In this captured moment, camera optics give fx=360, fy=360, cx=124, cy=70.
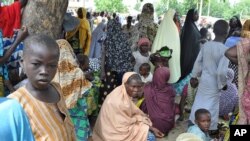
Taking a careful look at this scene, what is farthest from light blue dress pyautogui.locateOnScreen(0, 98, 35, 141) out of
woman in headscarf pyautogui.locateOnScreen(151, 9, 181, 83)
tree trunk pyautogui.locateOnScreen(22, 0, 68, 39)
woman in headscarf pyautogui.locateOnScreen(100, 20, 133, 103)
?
woman in headscarf pyautogui.locateOnScreen(151, 9, 181, 83)

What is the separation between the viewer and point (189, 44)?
7.05m

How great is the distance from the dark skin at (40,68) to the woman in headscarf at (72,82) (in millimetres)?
1182

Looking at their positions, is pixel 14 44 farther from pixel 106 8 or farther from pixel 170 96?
pixel 106 8

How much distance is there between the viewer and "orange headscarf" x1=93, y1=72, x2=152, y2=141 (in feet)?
12.8

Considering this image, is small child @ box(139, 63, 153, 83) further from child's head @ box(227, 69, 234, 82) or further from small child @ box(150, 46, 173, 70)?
child's head @ box(227, 69, 234, 82)

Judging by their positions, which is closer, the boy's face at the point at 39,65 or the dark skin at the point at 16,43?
the boy's face at the point at 39,65

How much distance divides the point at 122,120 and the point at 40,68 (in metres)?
2.11

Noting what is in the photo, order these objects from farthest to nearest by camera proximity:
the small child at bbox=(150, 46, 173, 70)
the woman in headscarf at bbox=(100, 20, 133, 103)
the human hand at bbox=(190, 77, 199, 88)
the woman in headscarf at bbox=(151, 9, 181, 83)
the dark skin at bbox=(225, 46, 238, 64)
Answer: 1. the woman in headscarf at bbox=(151, 9, 181, 83)
2. the small child at bbox=(150, 46, 173, 70)
3. the woman in headscarf at bbox=(100, 20, 133, 103)
4. the human hand at bbox=(190, 77, 199, 88)
5. the dark skin at bbox=(225, 46, 238, 64)

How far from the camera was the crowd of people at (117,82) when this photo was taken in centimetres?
192

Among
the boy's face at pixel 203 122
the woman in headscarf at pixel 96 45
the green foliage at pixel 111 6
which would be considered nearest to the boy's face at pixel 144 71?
the boy's face at pixel 203 122

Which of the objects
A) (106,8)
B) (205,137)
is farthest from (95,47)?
(106,8)

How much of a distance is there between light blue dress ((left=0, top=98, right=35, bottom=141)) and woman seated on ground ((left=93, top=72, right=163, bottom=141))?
254 centimetres

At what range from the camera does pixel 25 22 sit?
2984 mm

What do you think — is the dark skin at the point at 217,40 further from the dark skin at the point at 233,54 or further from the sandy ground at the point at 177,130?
the dark skin at the point at 233,54
